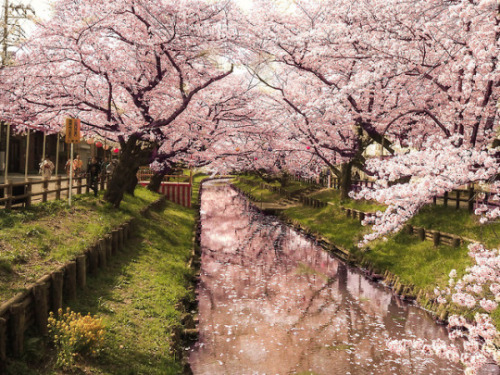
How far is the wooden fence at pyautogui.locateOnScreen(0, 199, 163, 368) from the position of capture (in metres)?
6.57

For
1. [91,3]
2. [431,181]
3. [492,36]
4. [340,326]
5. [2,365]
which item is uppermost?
[91,3]

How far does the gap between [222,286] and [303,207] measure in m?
19.3

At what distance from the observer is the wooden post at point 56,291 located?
27.0 ft

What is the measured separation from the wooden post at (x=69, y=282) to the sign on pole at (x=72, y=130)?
7591mm

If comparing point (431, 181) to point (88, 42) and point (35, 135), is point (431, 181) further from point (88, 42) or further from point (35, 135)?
point (35, 135)

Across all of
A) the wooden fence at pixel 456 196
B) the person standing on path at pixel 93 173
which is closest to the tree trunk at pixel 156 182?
the person standing on path at pixel 93 173

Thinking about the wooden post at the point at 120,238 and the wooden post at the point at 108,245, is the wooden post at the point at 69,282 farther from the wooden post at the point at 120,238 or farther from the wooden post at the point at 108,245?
the wooden post at the point at 120,238

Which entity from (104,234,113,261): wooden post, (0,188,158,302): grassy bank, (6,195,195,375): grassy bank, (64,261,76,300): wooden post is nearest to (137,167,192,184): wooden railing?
(0,188,158,302): grassy bank

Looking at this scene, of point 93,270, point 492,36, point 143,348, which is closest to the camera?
point 143,348

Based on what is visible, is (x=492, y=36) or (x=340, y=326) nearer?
(x=492, y=36)

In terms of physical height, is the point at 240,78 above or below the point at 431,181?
above

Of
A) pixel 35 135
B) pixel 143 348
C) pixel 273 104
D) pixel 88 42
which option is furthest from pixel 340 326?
pixel 35 135

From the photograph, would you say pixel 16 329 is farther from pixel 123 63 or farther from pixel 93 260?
pixel 123 63

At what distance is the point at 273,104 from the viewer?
25.1 metres
